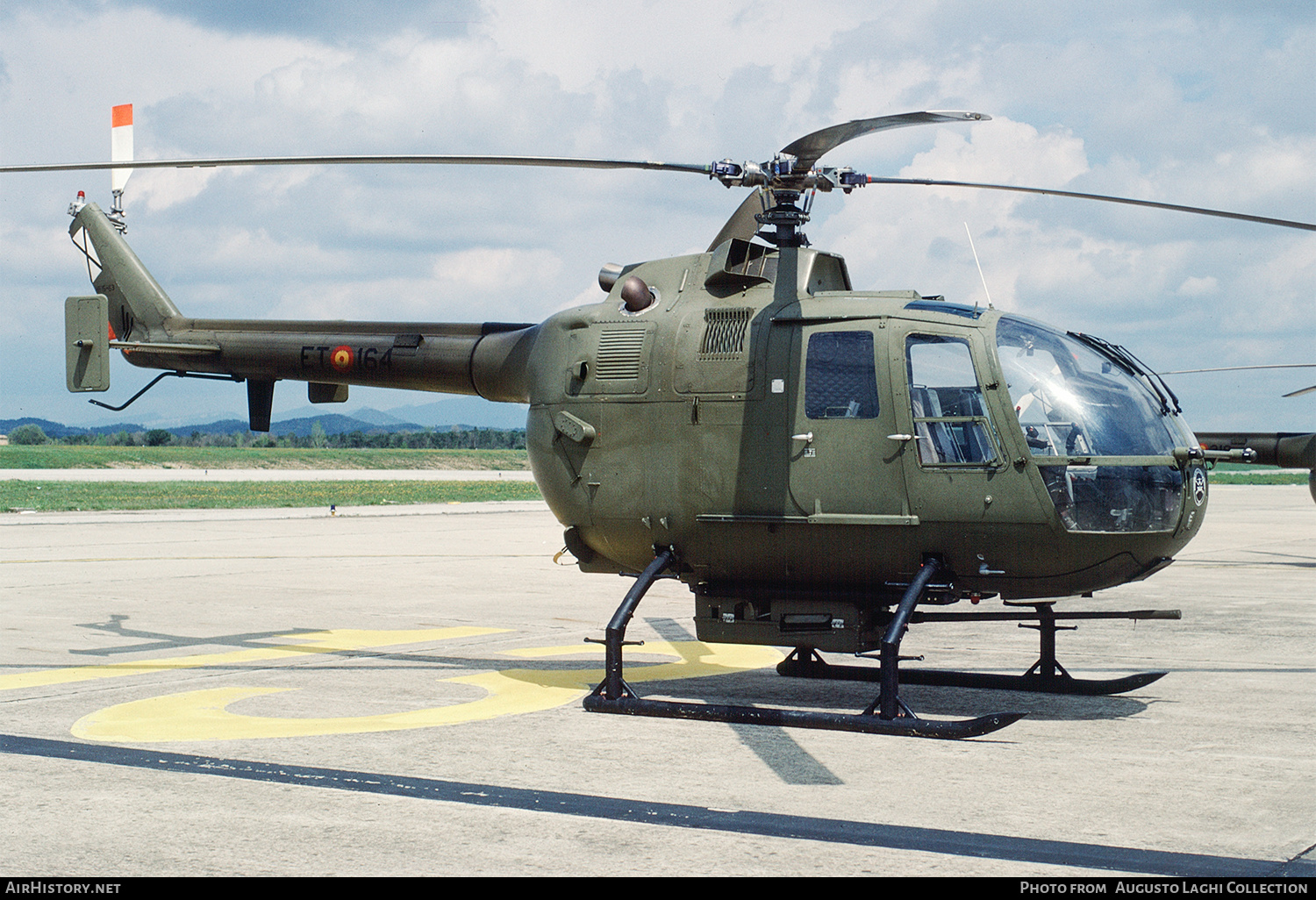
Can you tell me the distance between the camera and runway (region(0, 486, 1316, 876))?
17.4ft

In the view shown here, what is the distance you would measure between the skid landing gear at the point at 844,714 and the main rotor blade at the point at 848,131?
9.25 ft

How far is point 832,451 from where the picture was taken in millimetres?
8578

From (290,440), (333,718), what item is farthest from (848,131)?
(290,440)

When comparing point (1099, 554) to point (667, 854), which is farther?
point (1099, 554)

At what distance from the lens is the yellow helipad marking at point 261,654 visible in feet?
32.8

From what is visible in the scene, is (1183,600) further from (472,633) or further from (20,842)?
(20,842)

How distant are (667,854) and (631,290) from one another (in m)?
5.08

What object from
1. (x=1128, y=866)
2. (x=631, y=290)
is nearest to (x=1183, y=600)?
(x=631, y=290)

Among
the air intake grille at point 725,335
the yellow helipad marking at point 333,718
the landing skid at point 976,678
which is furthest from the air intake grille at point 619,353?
the landing skid at point 976,678

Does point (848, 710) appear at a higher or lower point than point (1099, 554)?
lower

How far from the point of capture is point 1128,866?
5.11m

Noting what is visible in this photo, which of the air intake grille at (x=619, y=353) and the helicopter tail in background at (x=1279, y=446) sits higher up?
the air intake grille at (x=619, y=353)

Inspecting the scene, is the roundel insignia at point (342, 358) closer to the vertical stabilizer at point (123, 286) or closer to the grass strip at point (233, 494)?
the vertical stabilizer at point (123, 286)

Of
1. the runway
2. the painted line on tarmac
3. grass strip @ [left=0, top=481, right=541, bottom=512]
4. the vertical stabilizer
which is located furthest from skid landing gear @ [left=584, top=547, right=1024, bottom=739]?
grass strip @ [left=0, top=481, right=541, bottom=512]
